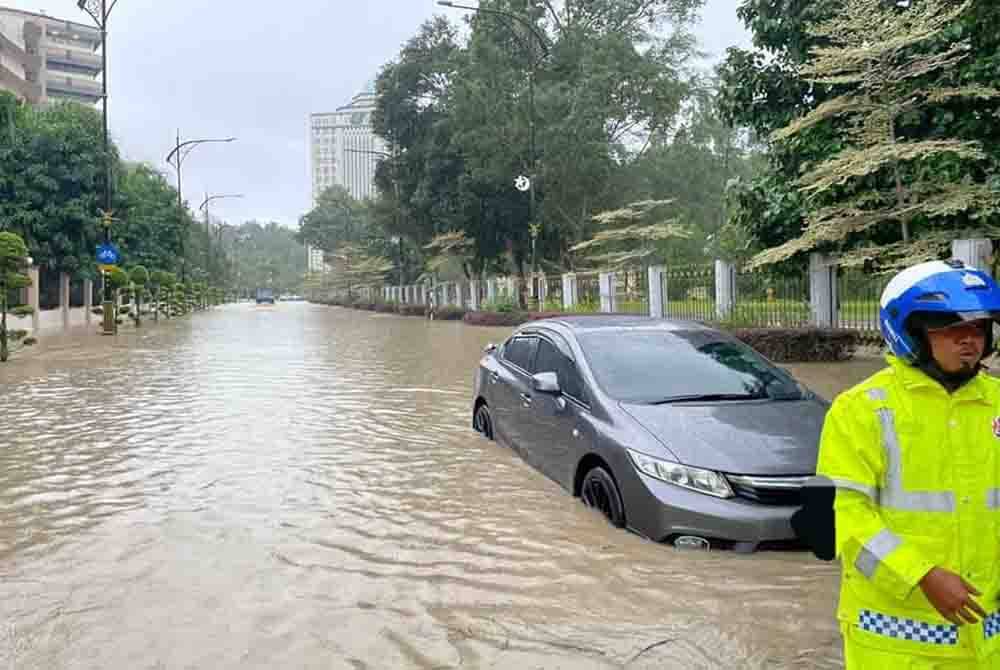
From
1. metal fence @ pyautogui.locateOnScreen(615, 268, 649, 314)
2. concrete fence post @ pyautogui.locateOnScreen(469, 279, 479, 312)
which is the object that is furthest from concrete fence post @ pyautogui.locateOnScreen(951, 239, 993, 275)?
concrete fence post @ pyautogui.locateOnScreen(469, 279, 479, 312)

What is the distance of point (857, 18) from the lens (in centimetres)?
1409

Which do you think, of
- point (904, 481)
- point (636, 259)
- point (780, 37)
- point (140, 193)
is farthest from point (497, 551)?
point (140, 193)

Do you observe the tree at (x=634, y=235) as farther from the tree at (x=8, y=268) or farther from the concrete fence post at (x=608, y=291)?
the tree at (x=8, y=268)

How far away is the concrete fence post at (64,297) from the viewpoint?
3747cm

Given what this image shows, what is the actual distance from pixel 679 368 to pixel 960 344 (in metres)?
4.25

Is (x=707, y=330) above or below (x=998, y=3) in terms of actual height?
below

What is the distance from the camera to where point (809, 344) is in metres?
15.9

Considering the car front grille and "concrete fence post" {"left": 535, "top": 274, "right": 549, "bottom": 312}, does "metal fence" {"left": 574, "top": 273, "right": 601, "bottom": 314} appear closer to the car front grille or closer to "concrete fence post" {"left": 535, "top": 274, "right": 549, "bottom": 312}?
"concrete fence post" {"left": 535, "top": 274, "right": 549, "bottom": 312}

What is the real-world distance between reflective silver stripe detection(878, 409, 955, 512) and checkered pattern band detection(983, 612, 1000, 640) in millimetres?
281

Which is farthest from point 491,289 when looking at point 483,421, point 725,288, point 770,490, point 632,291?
point 770,490

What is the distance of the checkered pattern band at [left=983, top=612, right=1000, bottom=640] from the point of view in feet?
7.01

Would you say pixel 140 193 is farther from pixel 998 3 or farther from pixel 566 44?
pixel 998 3

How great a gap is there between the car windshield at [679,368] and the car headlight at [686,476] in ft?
2.54

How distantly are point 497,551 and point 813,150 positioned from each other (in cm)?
1293
